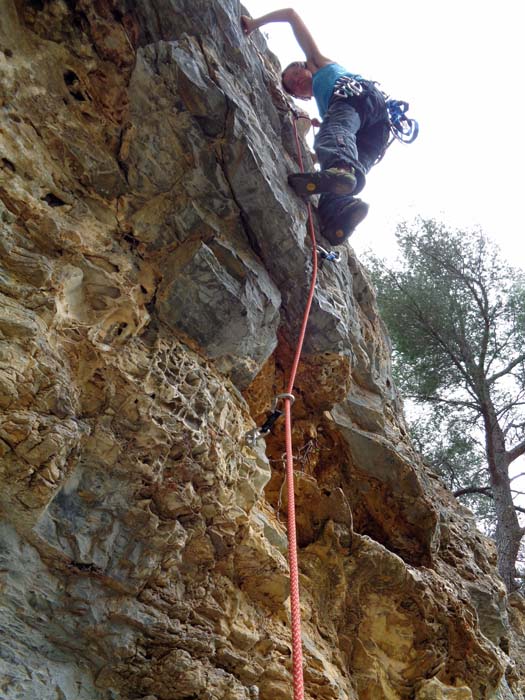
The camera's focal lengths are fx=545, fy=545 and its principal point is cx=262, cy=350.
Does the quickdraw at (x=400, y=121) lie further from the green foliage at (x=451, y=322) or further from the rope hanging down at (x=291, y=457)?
the green foliage at (x=451, y=322)

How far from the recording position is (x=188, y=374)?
297 centimetres

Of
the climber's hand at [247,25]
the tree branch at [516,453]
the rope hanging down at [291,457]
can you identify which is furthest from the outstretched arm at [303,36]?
the tree branch at [516,453]

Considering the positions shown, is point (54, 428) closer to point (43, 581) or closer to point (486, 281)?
point (43, 581)

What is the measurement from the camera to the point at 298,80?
5332 millimetres

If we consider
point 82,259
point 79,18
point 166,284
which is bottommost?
point 82,259

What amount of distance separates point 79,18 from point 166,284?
5.53ft

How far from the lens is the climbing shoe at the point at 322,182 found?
3.96 m

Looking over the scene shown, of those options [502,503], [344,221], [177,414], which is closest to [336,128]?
[344,221]

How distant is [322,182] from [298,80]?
1.95m

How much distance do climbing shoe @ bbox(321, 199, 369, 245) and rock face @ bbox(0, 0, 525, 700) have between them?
0.34 metres

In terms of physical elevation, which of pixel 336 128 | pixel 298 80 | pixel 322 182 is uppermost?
pixel 298 80

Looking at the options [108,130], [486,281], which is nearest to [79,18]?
[108,130]

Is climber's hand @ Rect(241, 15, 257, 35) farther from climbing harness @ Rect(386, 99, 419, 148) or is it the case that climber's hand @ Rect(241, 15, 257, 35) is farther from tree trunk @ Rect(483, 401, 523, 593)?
tree trunk @ Rect(483, 401, 523, 593)

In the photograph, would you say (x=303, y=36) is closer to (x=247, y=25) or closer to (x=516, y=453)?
(x=247, y=25)
